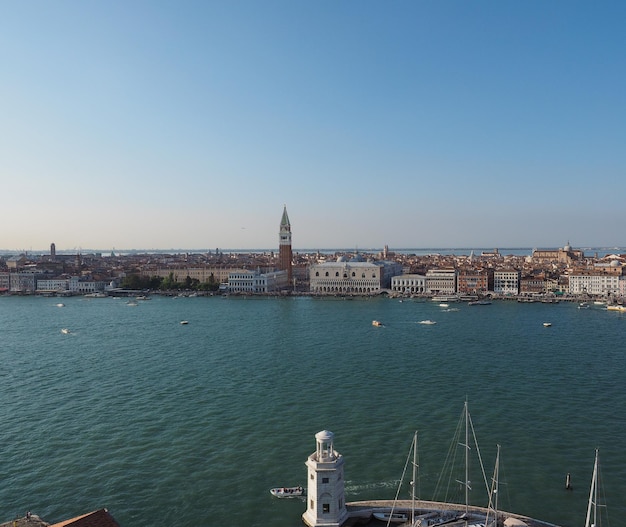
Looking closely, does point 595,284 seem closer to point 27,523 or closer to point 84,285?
point 84,285

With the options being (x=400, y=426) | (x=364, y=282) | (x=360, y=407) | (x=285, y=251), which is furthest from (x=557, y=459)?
(x=285, y=251)

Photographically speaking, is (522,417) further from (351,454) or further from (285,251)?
(285,251)

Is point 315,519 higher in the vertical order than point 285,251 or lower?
lower

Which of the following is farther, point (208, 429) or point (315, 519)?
point (208, 429)

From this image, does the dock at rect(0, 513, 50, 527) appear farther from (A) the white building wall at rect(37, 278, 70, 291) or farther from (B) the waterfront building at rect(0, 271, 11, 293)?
(B) the waterfront building at rect(0, 271, 11, 293)

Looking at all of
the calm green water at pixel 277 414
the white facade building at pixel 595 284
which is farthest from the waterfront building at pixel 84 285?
the white facade building at pixel 595 284

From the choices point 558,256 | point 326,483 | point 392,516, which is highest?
point 558,256

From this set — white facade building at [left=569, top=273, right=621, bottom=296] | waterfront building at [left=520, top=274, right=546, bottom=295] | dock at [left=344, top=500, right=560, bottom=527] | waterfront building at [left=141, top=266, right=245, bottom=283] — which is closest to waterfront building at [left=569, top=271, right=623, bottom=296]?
white facade building at [left=569, top=273, right=621, bottom=296]

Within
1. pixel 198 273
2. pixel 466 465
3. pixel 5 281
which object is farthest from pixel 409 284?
pixel 466 465
